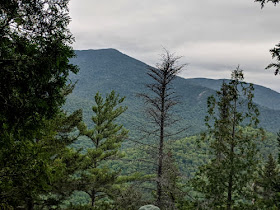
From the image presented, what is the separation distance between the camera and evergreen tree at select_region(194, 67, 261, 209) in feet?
24.0

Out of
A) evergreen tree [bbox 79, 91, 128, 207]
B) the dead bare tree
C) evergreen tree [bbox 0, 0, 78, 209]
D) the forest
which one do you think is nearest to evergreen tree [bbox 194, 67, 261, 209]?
the forest

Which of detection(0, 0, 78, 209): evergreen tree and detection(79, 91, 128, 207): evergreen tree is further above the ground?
detection(0, 0, 78, 209): evergreen tree

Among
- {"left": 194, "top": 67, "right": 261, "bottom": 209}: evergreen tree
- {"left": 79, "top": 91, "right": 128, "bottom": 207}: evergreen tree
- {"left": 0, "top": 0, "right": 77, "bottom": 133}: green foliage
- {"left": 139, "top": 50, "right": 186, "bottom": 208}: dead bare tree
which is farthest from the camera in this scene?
{"left": 79, "top": 91, "right": 128, "bottom": 207}: evergreen tree

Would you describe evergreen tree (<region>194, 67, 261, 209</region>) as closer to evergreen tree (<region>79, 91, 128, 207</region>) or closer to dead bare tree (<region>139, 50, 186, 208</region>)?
dead bare tree (<region>139, 50, 186, 208</region>)

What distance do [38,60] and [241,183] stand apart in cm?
656

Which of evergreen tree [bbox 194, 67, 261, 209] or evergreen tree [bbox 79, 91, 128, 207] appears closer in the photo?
evergreen tree [bbox 194, 67, 261, 209]

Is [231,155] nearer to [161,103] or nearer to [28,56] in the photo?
[161,103]

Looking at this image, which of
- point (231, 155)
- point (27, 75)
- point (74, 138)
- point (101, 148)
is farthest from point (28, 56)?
point (101, 148)

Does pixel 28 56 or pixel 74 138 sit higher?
pixel 28 56

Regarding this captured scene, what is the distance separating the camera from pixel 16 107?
377 cm

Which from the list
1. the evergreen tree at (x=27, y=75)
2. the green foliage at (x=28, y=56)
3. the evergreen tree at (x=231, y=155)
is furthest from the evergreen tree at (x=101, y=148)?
the green foliage at (x=28, y=56)

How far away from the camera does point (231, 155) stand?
7.39m

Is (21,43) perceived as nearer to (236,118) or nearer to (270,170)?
(236,118)

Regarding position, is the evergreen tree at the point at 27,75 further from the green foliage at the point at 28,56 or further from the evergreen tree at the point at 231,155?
the evergreen tree at the point at 231,155
